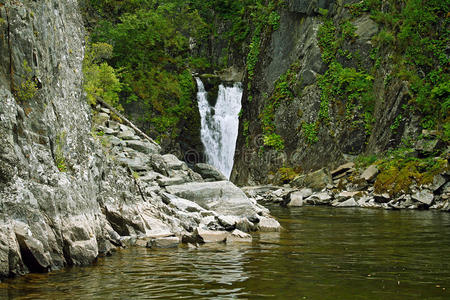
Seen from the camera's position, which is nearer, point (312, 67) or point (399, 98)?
point (399, 98)

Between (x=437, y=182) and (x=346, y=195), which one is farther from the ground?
(x=437, y=182)

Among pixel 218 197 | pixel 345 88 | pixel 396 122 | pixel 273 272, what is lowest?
pixel 273 272

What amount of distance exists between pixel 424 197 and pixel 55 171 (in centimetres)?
1634

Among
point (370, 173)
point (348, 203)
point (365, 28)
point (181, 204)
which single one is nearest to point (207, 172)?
point (348, 203)

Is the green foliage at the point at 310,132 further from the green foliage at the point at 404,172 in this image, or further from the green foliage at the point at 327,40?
the green foliage at the point at 404,172

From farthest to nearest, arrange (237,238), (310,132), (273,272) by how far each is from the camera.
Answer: (310,132) < (237,238) < (273,272)

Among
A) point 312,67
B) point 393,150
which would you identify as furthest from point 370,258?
point 312,67

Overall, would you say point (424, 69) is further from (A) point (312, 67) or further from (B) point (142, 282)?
(B) point (142, 282)

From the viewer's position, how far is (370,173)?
23.0 meters

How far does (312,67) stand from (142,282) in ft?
90.9

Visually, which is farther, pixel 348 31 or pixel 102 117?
pixel 348 31

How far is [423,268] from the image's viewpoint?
7.30 meters

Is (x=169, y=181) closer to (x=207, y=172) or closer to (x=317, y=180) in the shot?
(x=207, y=172)

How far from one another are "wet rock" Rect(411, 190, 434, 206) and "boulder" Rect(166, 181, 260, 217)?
8.60 meters
